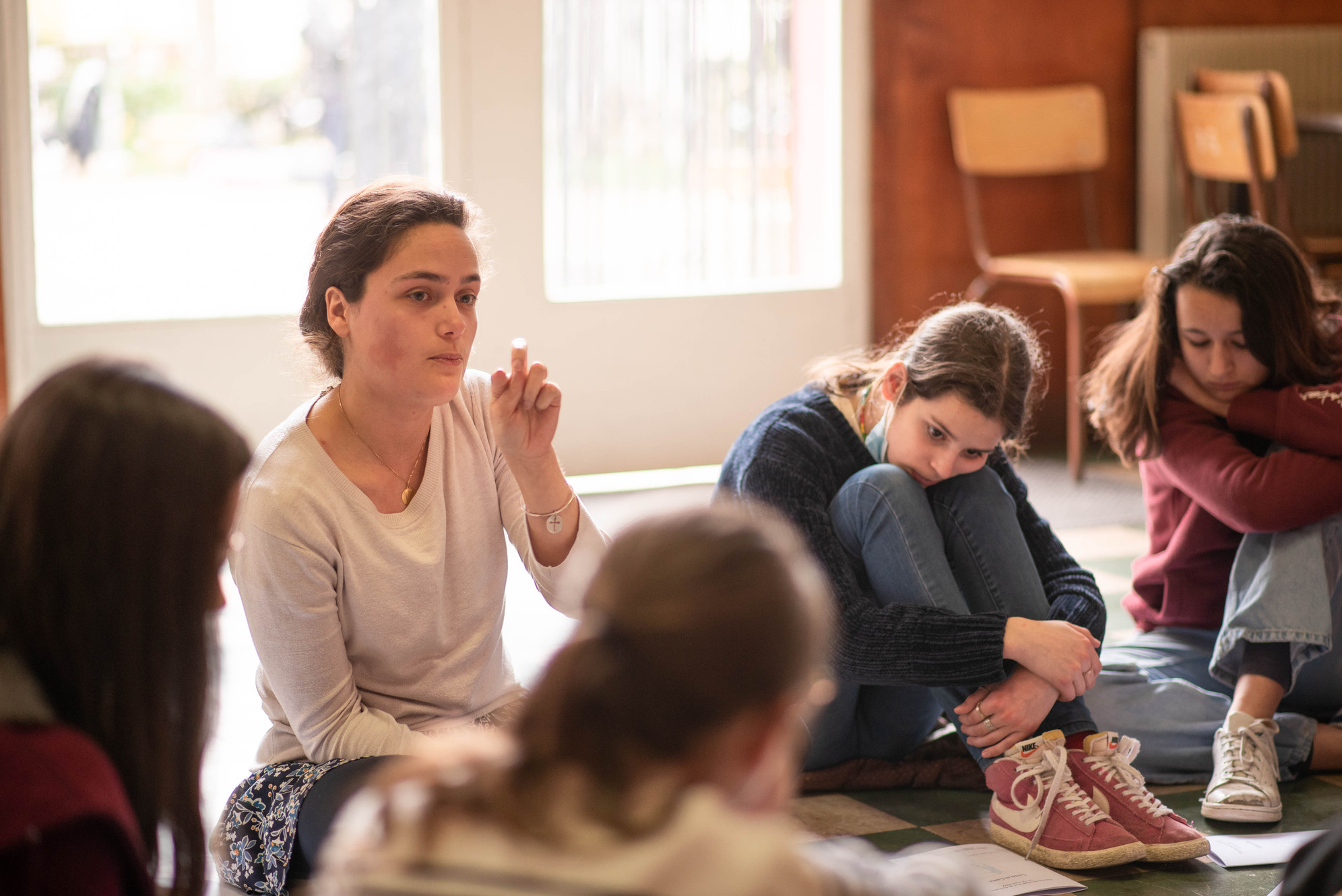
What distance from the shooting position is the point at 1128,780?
1.93m

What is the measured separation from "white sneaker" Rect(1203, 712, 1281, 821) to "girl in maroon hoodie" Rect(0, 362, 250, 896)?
4.93 feet

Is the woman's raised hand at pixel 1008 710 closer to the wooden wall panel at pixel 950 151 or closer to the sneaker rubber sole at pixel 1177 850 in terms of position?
the sneaker rubber sole at pixel 1177 850

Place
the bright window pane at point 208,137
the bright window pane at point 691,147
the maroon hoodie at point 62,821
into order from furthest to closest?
the bright window pane at point 691,147
the bright window pane at point 208,137
the maroon hoodie at point 62,821

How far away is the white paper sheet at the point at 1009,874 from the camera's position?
179 centimetres

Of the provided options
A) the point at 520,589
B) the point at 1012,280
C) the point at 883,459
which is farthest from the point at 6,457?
the point at 1012,280

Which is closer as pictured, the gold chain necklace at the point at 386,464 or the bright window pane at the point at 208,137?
the gold chain necklace at the point at 386,464

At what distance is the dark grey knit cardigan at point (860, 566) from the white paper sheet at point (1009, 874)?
0.22 m

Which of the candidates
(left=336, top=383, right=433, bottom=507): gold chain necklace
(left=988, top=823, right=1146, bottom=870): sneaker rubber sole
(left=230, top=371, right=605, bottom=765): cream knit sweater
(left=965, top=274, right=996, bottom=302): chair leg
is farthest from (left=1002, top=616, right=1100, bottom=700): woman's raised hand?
(left=965, top=274, right=996, bottom=302): chair leg

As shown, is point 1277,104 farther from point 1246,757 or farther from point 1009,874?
point 1009,874

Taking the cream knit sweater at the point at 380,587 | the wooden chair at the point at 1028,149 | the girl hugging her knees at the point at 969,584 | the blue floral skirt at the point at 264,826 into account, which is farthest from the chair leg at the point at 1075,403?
the blue floral skirt at the point at 264,826

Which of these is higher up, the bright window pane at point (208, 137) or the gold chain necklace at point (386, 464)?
the bright window pane at point (208, 137)

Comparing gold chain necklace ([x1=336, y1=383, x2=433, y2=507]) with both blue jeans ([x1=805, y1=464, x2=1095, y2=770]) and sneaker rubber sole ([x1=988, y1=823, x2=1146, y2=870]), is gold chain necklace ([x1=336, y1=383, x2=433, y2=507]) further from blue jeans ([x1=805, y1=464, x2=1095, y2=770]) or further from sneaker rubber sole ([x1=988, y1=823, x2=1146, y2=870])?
sneaker rubber sole ([x1=988, y1=823, x2=1146, y2=870])

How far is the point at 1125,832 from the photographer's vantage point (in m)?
1.86

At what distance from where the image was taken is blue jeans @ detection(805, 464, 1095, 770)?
1.93 metres
